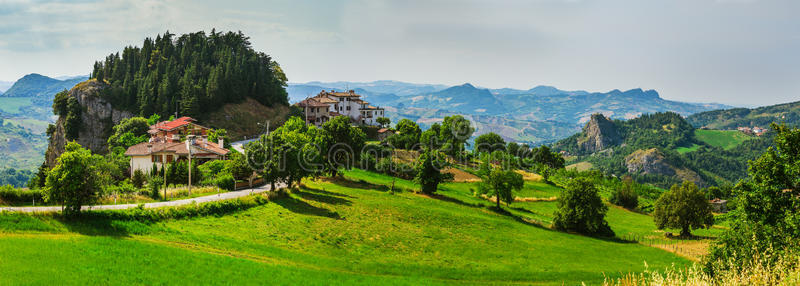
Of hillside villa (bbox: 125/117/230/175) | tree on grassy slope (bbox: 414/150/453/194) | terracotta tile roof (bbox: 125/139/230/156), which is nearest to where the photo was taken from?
tree on grassy slope (bbox: 414/150/453/194)

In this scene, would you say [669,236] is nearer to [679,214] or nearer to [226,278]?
[679,214]

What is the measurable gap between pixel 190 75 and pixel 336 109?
45452 millimetres

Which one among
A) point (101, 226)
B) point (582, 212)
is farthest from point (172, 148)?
point (582, 212)

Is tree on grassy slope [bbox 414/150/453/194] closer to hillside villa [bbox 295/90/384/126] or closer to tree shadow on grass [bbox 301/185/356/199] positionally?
tree shadow on grass [bbox 301/185/356/199]

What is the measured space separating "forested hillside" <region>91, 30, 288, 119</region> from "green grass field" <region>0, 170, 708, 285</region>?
8066cm

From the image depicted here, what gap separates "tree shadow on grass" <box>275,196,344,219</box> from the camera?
4684 cm

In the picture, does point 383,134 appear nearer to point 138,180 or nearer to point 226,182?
point 138,180

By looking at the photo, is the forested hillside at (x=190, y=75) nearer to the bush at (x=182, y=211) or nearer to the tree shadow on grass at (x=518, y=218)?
the bush at (x=182, y=211)

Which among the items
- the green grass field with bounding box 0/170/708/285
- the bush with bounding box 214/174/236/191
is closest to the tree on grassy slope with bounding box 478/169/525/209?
the green grass field with bounding box 0/170/708/285

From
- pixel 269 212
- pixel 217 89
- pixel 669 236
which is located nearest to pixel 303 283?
pixel 269 212

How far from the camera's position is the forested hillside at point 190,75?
4938 inches

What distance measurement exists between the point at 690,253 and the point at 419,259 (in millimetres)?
36182

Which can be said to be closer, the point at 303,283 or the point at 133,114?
the point at 303,283

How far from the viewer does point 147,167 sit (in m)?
73.3
